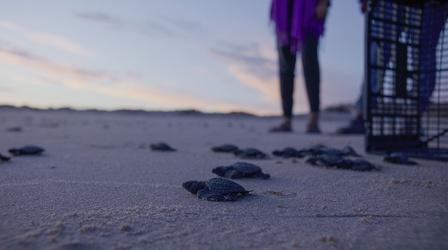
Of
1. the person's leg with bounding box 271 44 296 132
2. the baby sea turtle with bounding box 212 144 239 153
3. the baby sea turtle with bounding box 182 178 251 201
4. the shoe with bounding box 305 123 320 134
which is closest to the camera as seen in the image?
the baby sea turtle with bounding box 182 178 251 201

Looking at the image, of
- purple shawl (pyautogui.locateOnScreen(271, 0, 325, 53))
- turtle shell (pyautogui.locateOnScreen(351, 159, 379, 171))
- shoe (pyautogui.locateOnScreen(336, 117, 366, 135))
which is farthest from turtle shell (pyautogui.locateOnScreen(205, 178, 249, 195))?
shoe (pyautogui.locateOnScreen(336, 117, 366, 135))

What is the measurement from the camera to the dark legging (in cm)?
534

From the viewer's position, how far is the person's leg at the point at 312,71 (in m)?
5.31

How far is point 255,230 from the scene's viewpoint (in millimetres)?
1409

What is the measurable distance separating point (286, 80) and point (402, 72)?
2.56 m

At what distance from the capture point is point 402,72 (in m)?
3.33

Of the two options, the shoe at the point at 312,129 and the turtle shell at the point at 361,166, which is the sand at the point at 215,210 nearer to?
the turtle shell at the point at 361,166

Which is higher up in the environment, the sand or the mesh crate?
the mesh crate

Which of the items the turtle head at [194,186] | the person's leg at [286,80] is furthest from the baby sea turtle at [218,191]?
the person's leg at [286,80]

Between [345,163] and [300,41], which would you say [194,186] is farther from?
[300,41]

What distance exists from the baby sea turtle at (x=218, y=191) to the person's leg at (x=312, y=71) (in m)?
3.78

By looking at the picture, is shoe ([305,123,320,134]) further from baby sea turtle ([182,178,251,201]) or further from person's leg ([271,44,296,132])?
baby sea turtle ([182,178,251,201])

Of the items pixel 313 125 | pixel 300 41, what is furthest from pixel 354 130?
pixel 300 41

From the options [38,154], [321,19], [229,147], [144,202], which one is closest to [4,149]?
[38,154]
